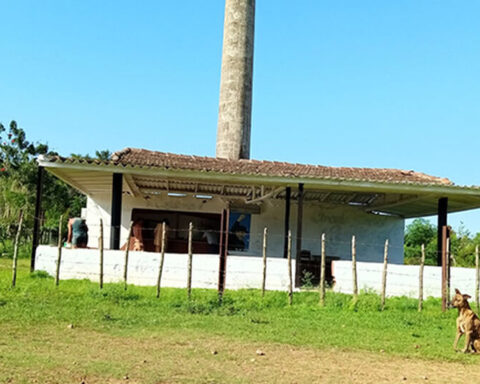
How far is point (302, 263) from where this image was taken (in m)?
14.8

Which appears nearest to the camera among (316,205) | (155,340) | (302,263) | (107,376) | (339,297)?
(107,376)

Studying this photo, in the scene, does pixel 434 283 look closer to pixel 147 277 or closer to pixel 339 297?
pixel 339 297

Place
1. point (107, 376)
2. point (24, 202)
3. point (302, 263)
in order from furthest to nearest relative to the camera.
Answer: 1. point (24, 202)
2. point (302, 263)
3. point (107, 376)

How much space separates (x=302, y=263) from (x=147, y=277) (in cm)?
425

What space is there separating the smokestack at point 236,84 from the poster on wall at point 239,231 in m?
3.90

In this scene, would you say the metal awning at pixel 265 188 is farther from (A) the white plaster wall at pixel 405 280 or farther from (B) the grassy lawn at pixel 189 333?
(B) the grassy lawn at pixel 189 333

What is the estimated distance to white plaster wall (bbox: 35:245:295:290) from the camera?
12.8 metres

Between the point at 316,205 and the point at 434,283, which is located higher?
the point at 316,205

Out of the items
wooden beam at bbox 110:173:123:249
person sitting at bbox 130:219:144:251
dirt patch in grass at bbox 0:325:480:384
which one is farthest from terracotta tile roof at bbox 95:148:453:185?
dirt patch in grass at bbox 0:325:480:384

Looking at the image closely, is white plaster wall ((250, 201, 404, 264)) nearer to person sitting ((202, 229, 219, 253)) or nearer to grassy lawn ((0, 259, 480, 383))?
person sitting ((202, 229, 219, 253))

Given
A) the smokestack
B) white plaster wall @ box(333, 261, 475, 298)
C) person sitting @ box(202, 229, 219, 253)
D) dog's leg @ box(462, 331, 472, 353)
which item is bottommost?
dog's leg @ box(462, 331, 472, 353)

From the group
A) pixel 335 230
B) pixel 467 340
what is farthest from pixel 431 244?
pixel 467 340

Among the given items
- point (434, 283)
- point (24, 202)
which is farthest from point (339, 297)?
point (24, 202)

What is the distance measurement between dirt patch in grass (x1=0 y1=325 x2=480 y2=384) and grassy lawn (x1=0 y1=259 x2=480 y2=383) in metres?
0.01
